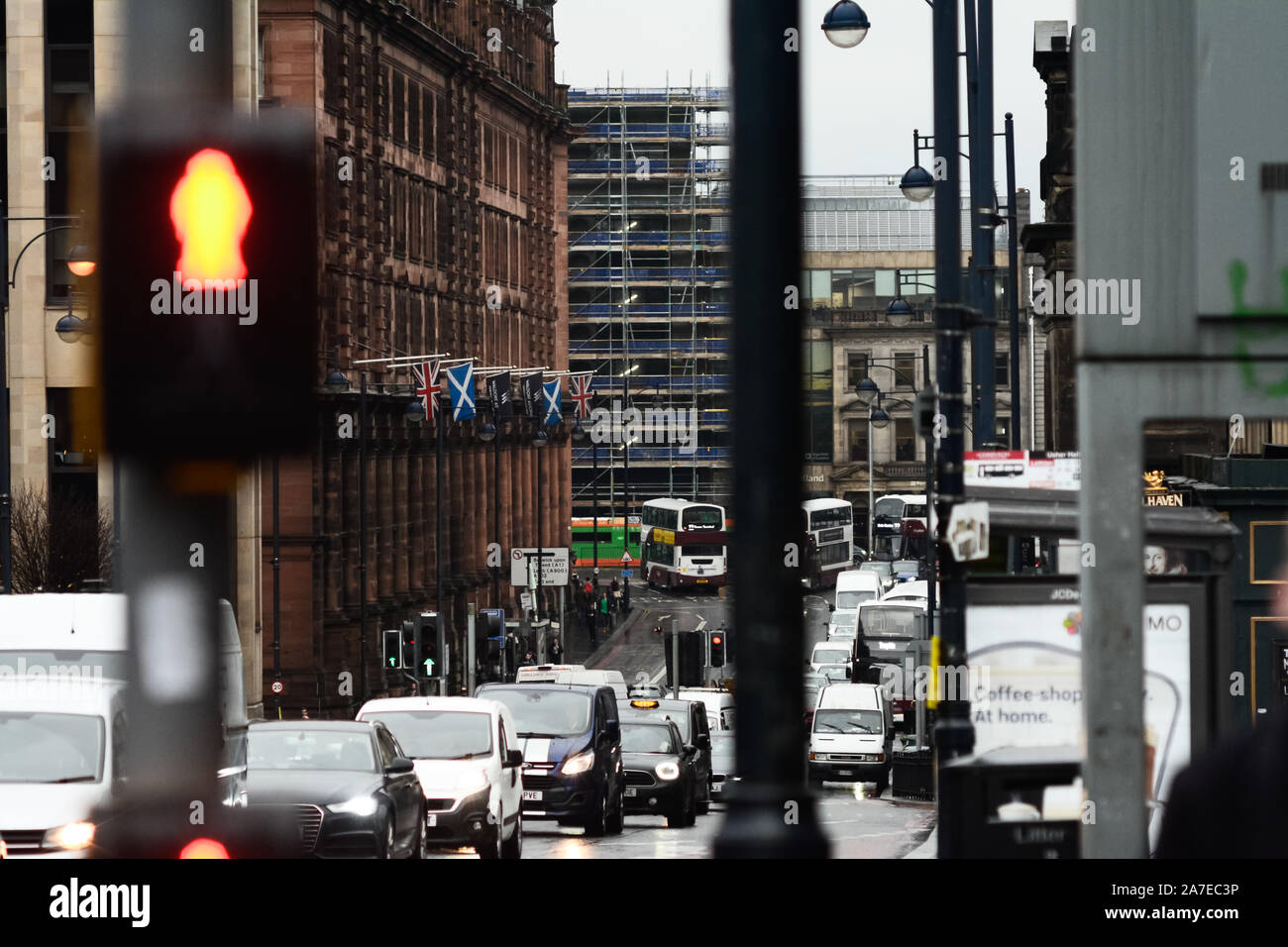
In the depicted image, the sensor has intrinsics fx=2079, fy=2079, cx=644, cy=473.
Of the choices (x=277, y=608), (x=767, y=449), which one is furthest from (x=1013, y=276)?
(x=767, y=449)

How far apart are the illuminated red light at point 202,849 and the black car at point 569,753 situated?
2106cm

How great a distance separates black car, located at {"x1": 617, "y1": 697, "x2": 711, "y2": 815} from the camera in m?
32.2

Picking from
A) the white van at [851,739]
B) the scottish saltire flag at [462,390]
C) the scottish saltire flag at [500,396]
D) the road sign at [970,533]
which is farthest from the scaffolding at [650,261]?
the road sign at [970,533]

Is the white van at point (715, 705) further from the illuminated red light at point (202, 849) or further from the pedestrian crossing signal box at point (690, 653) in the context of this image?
the illuminated red light at point (202, 849)

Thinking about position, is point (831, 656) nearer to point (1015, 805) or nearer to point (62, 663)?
point (62, 663)

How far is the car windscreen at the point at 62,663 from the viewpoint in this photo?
17.6 meters

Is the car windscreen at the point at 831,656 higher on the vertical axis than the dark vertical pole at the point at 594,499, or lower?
lower

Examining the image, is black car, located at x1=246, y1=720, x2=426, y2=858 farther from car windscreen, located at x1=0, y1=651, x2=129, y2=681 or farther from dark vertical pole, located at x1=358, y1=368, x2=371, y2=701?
dark vertical pole, located at x1=358, y1=368, x2=371, y2=701

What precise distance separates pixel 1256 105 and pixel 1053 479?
868 centimetres

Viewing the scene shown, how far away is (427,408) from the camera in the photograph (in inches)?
2269

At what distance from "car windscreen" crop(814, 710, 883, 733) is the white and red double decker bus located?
170ft

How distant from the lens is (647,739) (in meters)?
30.8
